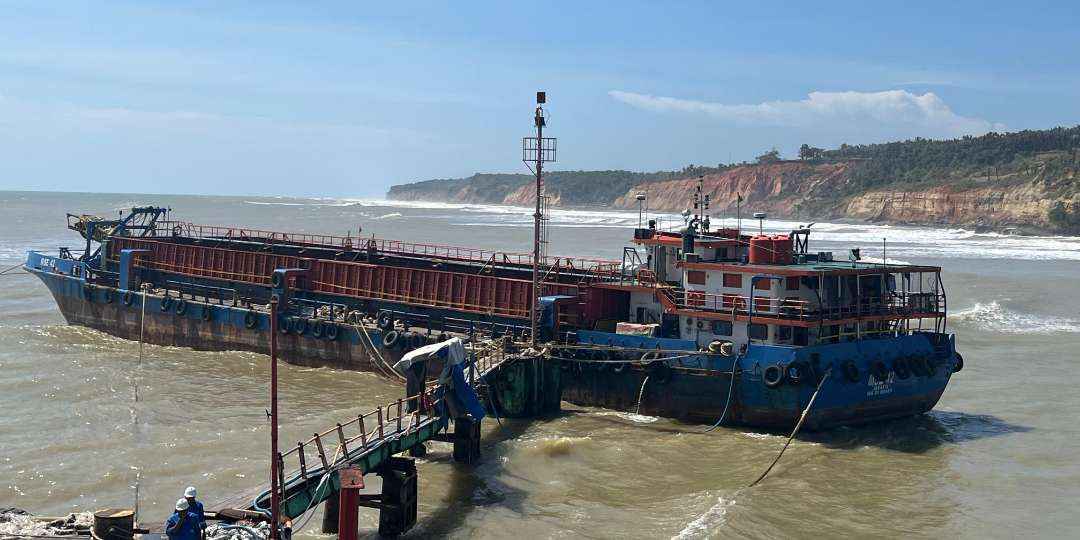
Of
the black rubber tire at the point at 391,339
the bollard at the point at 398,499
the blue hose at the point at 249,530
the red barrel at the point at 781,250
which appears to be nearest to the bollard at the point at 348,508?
the blue hose at the point at 249,530

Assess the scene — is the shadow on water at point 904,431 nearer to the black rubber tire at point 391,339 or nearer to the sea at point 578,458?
the sea at point 578,458

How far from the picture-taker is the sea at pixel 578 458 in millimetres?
20484

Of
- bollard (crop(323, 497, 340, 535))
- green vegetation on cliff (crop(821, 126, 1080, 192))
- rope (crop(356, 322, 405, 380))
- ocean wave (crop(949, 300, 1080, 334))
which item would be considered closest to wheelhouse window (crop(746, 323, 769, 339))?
rope (crop(356, 322, 405, 380))

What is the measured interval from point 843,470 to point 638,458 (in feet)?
15.7

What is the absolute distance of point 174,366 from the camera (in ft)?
116

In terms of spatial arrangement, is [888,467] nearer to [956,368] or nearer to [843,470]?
[843,470]

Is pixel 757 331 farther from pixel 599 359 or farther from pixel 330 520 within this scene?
pixel 330 520

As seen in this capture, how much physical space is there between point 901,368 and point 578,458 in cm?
935

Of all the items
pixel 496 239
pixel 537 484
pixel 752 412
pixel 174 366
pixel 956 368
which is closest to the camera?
pixel 537 484

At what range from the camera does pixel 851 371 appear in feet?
85.6

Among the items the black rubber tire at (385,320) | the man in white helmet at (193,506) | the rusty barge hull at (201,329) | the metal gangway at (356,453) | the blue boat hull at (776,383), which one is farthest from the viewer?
the rusty barge hull at (201,329)

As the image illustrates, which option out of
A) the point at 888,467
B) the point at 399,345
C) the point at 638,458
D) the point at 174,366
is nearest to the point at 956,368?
the point at 888,467

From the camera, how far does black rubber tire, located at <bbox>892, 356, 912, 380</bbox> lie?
26938mm

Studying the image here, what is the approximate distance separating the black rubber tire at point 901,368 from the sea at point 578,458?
1.50m
